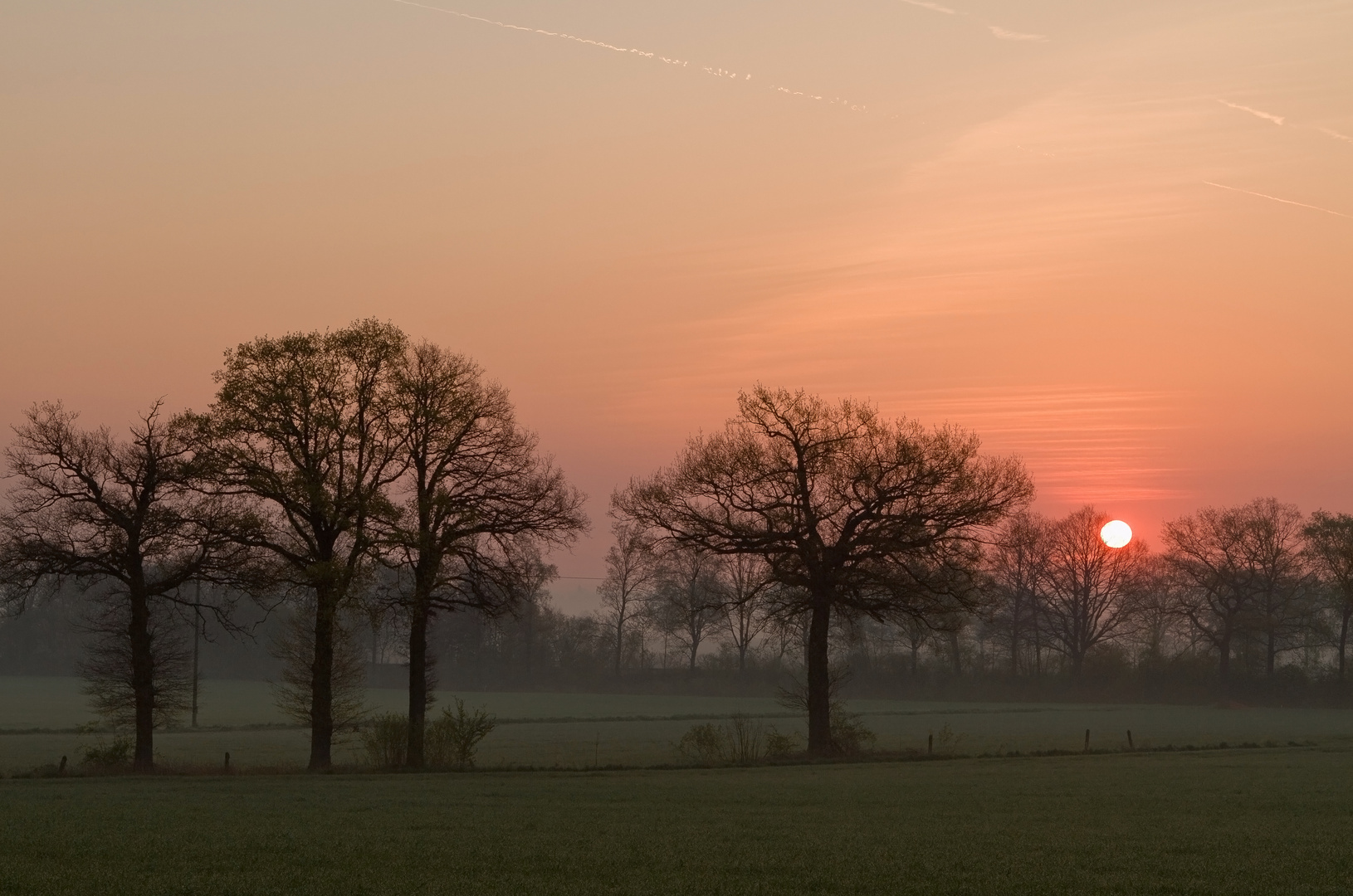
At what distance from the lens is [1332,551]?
297 feet

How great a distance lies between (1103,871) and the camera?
1678 centimetres

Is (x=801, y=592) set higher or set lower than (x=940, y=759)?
higher

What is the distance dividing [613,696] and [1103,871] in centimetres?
10396

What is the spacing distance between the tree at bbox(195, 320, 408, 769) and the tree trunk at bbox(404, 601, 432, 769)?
2468mm

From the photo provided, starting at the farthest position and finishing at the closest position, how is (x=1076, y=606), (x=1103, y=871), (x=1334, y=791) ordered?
(x=1076, y=606) → (x=1334, y=791) → (x=1103, y=871)

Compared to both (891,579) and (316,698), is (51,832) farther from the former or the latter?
(891,579)

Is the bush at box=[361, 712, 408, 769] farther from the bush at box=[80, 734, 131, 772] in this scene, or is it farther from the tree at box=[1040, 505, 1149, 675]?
the tree at box=[1040, 505, 1149, 675]

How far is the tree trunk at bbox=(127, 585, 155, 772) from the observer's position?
124 ft

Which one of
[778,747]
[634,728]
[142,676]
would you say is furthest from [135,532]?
[634,728]

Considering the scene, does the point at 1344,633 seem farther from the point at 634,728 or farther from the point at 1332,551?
the point at 634,728

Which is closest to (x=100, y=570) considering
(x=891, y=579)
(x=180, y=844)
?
(x=180, y=844)

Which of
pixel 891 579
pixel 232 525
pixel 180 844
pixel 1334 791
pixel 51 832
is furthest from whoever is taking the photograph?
pixel 891 579

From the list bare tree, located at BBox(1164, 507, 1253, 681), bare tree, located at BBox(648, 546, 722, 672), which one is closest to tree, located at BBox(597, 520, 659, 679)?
bare tree, located at BBox(648, 546, 722, 672)

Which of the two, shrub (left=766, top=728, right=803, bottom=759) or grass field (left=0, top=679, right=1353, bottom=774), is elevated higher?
shrub (left=766, top=728, right=803, bottom=759)
